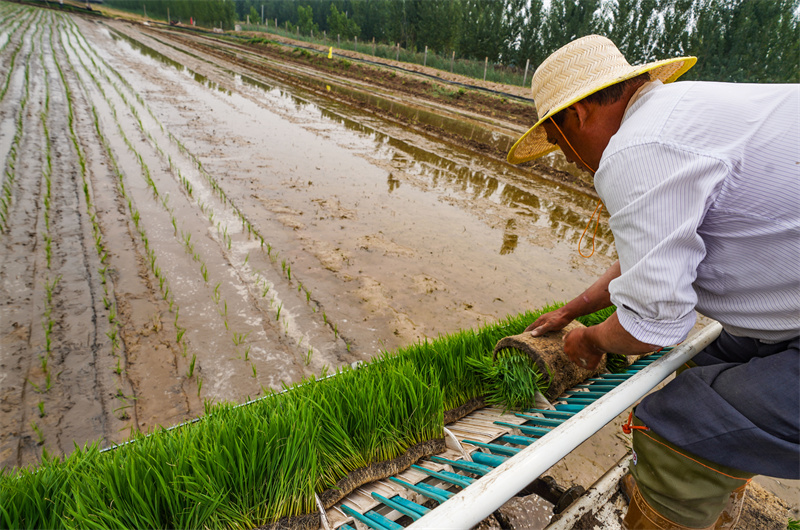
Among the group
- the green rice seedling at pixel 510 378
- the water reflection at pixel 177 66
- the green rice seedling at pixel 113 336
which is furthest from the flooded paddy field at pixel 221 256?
the water reflection at pixel 177 66

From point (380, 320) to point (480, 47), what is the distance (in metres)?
32.0

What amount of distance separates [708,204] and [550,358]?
1.06 meters

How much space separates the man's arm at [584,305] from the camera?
182 centimetres

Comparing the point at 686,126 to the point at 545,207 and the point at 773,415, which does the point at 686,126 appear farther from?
the point at 545,207

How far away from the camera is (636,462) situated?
1.46 metres

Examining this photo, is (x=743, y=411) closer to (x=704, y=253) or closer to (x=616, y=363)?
(x=704, y=253)

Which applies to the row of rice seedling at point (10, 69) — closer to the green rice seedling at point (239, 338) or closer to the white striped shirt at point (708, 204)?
the green rice seedling at point (239, 338)

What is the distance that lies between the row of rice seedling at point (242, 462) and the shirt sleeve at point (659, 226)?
103 centimetres

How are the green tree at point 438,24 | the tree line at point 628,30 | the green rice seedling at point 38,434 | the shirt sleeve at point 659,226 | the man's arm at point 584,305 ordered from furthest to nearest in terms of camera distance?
1. the green tree at point 438,24
2. the tree line at point 628,30
3. the green rice seedling at point 38,434
4. the man's arm at point 584,305
5. the shirt sleeve at point 659,226

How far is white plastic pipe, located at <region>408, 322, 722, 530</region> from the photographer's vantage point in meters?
0.89

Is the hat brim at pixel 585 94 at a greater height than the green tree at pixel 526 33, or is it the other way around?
the green tree at pixel 526 33

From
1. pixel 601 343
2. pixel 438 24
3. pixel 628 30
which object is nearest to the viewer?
pixel 601 343

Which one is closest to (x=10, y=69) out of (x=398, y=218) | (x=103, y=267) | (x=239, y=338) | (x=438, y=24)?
(x=103, y=267)

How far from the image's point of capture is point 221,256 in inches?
155
